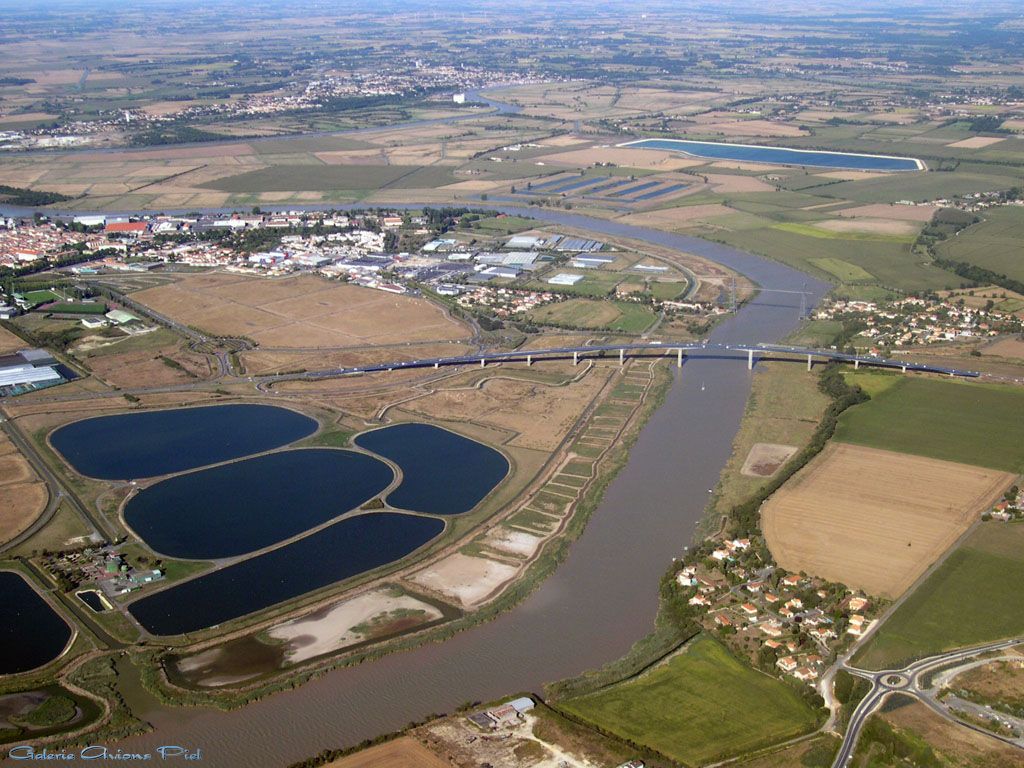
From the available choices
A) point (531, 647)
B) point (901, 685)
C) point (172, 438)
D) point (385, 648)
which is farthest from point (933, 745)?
point (172, 438)

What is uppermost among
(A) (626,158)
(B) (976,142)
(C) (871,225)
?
(B) (976,142)

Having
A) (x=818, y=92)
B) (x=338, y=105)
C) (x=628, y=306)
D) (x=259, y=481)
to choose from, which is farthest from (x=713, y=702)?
(x=818, y=92)

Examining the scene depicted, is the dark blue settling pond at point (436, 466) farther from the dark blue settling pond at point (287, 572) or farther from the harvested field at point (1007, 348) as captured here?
the harvested field at point (1007, 348)

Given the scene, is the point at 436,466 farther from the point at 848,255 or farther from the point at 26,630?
the point at 848,255

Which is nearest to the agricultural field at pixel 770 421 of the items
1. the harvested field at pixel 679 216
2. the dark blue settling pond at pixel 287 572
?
the dark blue settling pond at pixel 287 572

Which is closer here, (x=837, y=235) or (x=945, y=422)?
(x=945, y=422)

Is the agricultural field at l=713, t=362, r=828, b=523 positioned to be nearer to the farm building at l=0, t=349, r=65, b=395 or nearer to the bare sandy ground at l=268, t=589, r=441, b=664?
the bare sandy ground at l=268, t=589, r=441, b=664

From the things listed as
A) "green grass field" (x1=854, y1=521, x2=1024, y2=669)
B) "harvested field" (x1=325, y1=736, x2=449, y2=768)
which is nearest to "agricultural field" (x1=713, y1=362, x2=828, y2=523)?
"green grass field" (x1=854, y1=521, x2=1024, y2=669)

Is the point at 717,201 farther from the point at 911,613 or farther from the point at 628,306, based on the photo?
the point at 911,613
